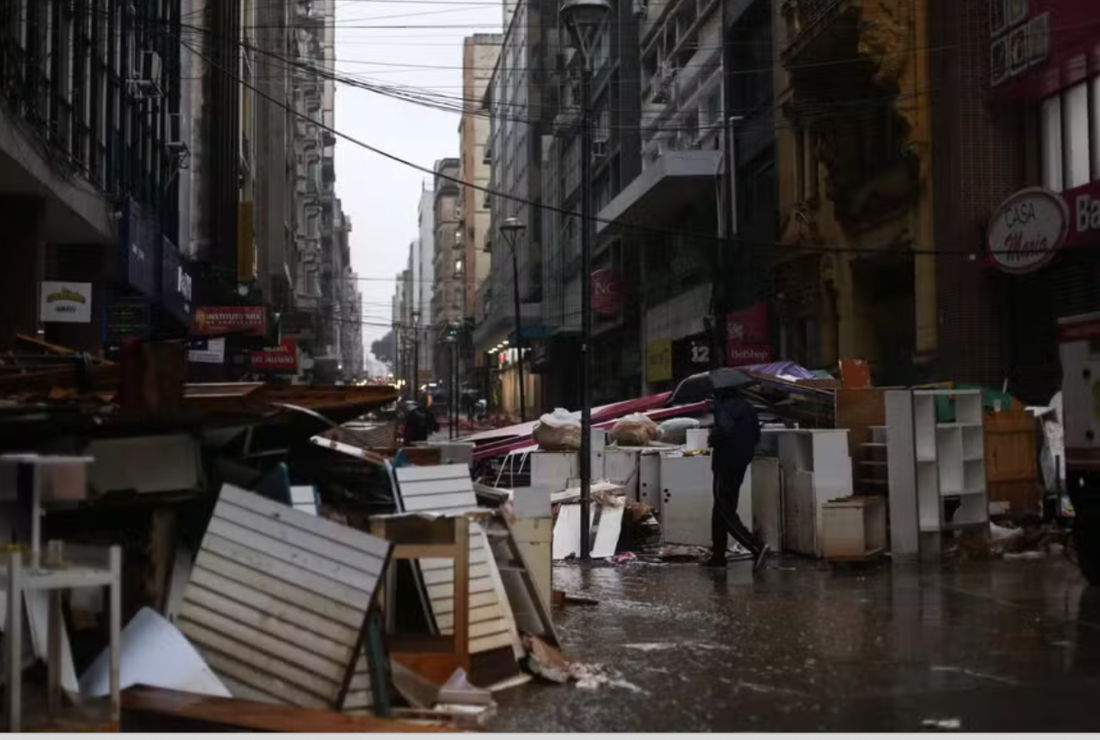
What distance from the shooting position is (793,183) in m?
29.0

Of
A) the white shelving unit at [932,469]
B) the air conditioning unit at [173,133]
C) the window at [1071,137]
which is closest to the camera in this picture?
the white shelving unit at [932,469]

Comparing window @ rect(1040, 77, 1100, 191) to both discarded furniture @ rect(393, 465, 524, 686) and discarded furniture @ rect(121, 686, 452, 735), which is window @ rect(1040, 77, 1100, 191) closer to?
discarded furniture @ rect(393, 465, 524, 686)

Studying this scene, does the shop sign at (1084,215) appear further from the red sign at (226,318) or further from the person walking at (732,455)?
the red sign at (226,318)

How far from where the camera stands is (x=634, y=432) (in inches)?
664

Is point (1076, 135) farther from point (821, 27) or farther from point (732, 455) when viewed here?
point (732, 455)

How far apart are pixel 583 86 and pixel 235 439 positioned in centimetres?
1013

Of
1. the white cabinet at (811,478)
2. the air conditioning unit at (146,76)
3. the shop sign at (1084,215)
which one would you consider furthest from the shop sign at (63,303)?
the shop sign at (1084,215)

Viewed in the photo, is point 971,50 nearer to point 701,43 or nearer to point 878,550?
point 878,550

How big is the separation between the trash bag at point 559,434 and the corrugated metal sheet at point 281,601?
34.8 ft

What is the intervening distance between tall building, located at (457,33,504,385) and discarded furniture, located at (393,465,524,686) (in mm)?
101488

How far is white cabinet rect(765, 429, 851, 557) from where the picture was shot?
1308cm

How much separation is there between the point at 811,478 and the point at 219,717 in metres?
8.98

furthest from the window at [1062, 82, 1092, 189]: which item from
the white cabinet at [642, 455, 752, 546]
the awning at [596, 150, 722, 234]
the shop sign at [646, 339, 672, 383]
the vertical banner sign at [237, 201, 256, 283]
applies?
the vertical banner sign at [237, 201, 256, 283]

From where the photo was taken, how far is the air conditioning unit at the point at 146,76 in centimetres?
2339
